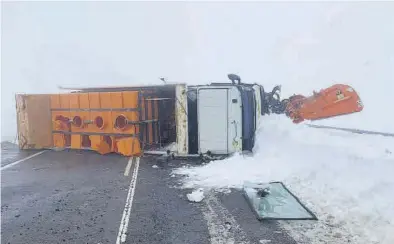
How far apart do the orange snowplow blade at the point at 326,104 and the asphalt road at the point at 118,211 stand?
16.8 feet

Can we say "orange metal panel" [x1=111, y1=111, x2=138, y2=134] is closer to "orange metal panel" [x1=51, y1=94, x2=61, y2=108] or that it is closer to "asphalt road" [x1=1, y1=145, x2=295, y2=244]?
"asphalt road" [x1=1, y1=145, x2=295, y2=244]

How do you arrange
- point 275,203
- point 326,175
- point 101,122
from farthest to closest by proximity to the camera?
point 101,122 → point 326,175 → point 275,203

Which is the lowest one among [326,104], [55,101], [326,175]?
[326,175]

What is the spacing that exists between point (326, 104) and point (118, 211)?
8013 mm

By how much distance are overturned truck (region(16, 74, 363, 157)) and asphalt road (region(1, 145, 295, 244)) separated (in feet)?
5.90

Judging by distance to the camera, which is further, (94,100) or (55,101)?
(55,101)

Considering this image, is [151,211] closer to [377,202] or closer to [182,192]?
[182,192]

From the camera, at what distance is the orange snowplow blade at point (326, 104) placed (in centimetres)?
1136

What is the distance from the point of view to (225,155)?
10.8 metres

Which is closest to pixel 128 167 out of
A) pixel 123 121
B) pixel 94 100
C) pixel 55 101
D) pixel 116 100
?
pixel 123 121

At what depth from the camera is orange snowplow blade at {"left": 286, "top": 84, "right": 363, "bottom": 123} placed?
11.4 m

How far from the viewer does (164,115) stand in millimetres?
13227

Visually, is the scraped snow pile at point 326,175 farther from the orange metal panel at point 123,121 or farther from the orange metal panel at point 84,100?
the orange metal panel at point 84,100

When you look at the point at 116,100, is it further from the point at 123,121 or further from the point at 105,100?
the point at 123,121
